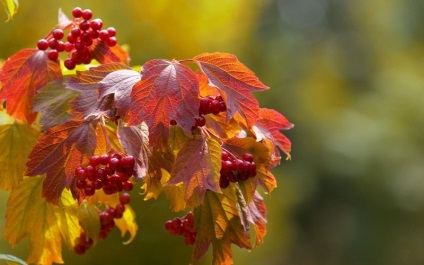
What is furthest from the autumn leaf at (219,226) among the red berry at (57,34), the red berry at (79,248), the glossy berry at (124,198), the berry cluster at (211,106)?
the red berry at (57,34)

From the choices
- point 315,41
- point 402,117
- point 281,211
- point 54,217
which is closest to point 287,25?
point 315,41

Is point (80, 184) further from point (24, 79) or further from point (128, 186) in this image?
point (24, 79)

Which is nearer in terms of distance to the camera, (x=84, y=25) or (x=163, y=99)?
(x=163, y=99)

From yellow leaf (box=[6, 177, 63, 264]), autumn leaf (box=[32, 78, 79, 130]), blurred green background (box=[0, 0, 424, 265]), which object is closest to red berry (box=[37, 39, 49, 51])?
autumn leaf (box=[32, 78, 79, 130])

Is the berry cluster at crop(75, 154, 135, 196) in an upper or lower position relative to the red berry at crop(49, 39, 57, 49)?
lower

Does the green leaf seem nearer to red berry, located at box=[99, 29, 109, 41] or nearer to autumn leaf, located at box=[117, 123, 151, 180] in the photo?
red berry, located at box=[99, 29, 109, 41]

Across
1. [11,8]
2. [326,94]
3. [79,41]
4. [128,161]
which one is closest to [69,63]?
[79,41]
